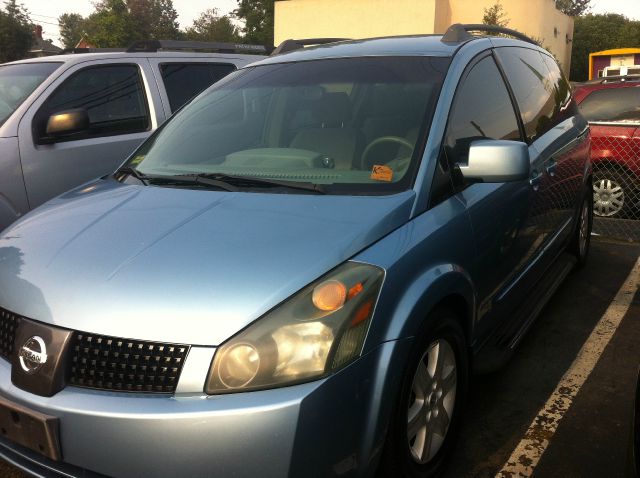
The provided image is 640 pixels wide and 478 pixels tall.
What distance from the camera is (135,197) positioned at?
2732 millimetres

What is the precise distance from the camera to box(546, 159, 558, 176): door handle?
379cm

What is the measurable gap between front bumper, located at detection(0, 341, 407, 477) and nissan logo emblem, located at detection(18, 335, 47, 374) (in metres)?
0.12

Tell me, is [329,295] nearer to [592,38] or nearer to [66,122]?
[66,122]

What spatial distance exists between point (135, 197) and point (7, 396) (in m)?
1.00

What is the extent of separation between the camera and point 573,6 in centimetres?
9219

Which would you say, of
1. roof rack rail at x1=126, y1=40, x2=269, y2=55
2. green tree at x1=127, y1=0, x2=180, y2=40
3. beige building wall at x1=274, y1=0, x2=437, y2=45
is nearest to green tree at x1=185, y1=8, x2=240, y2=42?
green tree at x1=127, y1=0, x2=180, y2=40

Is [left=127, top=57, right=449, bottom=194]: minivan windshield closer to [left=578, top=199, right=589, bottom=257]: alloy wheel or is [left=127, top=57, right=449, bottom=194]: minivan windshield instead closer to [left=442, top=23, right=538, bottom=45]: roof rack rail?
[left=442, top=23, right=538, bottom=45]: roof rack rail

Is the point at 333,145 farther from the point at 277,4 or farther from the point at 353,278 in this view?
the point at 277,4

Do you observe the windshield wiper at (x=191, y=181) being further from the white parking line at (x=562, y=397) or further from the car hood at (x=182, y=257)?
the white parking line at (x=562, y=397)

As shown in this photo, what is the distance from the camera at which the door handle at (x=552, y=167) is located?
3.79 metres

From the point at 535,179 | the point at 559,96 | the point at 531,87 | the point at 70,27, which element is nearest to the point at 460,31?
the point at 531,87

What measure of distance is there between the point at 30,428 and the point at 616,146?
6846 millimetres

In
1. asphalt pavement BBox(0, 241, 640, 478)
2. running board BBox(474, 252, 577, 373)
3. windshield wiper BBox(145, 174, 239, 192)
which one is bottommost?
asphalt pavement BBox(0, 241, 640, 478)

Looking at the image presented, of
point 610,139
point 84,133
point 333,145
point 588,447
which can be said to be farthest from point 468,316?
point 610,139
